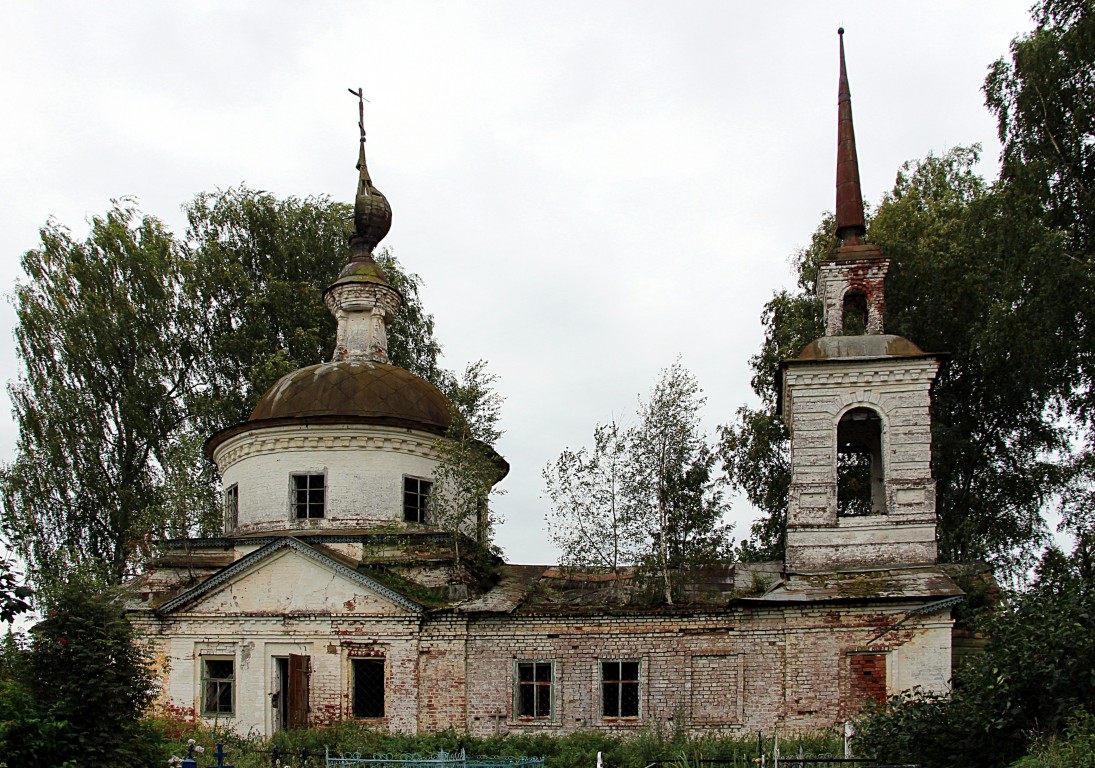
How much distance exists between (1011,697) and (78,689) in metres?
9.49

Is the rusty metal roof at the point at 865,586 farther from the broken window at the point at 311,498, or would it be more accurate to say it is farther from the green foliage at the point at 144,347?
the green foliage at the point at 144,347

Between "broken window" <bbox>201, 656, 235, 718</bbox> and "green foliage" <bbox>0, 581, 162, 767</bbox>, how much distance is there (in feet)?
17.5

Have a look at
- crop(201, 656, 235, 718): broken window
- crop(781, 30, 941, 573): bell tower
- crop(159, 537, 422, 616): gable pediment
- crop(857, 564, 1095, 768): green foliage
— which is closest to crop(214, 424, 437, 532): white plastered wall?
crop(159, 537, 422, 616): gable pediment

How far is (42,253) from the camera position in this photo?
2959cm

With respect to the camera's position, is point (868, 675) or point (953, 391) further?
point (953, 391)

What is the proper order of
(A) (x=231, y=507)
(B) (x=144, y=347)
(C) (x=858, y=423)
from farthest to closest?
(B) (x=144, y=347) → (A) (x=231, y=507) → (C) (x=858, y=423)

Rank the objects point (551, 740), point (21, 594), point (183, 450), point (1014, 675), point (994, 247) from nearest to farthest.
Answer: point (21, 594), point (1014, 675), point (551, 740), point (994, 247), point (183, 450)

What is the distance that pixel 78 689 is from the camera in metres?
12.0

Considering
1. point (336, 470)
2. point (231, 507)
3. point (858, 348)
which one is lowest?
point (231, 507)

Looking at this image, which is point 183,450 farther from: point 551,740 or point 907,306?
point 907,306

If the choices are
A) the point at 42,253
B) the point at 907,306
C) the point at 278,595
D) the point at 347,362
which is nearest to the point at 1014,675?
the point at 278,595

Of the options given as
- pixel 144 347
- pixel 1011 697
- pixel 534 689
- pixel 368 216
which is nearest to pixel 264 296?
pixel 144 347

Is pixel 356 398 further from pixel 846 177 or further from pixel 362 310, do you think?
pixel 846 177

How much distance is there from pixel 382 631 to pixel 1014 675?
9.57m
